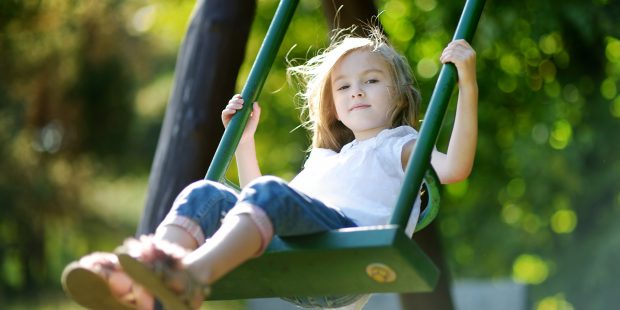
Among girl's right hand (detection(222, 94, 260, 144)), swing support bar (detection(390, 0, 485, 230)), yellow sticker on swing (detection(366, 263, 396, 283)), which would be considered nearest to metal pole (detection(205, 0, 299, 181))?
girl's right hand (detection(222, 94, 260, 144))

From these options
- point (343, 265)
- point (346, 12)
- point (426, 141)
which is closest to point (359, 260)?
point (343, 265)

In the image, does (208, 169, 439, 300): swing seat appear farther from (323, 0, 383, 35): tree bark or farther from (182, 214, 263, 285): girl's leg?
(323, 0, 383, 35): tree bark

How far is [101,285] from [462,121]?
1370 mm

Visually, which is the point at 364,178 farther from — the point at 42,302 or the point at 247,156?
the point at 42,302

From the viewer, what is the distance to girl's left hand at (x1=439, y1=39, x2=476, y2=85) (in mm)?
3773

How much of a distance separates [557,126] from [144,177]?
9.69 m

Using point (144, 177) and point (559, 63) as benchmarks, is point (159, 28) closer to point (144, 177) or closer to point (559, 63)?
point (559, 63)

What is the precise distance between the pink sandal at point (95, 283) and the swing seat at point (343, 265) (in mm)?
399

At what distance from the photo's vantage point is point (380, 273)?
3.39 metres

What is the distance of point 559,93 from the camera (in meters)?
9.84

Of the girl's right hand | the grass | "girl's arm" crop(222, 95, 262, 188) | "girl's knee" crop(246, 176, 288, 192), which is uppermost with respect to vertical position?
the girl's right hand

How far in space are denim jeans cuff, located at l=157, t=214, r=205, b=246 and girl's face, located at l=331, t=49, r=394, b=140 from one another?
39.2 inches

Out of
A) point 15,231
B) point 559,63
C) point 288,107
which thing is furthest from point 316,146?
point 15,231

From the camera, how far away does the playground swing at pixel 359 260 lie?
10.9 ft
